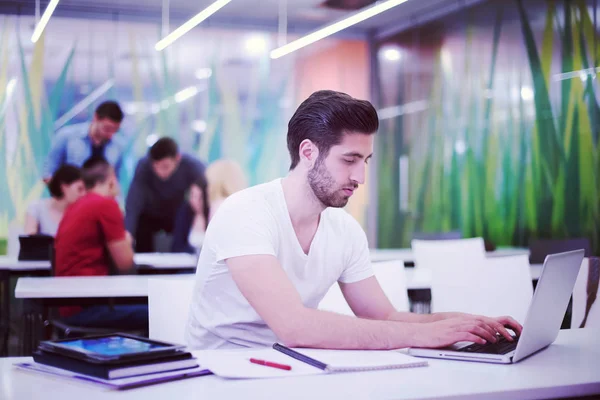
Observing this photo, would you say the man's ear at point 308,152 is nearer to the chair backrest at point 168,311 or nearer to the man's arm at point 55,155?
the chair backrest at point 168,311

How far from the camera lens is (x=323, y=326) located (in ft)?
5.94

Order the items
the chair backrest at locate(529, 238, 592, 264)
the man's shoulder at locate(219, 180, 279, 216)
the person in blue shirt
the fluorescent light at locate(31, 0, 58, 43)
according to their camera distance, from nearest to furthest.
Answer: the man's shoulder at locate(219, 180, 279, 216) → the chair backrest at locate(529, 238, 592, 264) → the fluorescent light at locate(31, 0, 58, 43) → the person in blue shirt

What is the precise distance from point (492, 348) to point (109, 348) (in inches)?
37.2

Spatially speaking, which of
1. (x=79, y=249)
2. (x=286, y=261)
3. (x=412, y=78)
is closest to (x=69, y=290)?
(x=79, y=249)

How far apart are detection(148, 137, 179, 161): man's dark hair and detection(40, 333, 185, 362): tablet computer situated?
7.07 meters

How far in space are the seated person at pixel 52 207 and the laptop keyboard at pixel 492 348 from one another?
5327 mm

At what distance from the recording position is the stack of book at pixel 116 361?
57.6 inches

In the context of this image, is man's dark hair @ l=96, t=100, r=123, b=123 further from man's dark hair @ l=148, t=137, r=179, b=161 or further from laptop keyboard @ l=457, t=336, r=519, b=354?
laptop keyboard @ l=457, t=336, r=519, b=354

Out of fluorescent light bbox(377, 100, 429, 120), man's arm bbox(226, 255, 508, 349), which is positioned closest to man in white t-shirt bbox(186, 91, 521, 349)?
man's arm bbox(226, 255, 508, 349)

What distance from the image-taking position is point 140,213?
8.55m

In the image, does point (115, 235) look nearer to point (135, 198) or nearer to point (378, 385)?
point (378, 385)

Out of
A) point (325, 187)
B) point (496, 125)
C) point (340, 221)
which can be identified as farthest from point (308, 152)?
point (496, 125)

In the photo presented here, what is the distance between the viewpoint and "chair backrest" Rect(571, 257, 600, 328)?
2817 millimetres

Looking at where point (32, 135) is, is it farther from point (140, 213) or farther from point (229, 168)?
point (229, 168)
